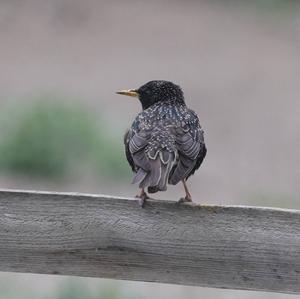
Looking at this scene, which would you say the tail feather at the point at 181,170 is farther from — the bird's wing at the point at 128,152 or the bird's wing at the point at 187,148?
the bird's wing at the point at 128,152

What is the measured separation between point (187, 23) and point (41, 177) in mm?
7485

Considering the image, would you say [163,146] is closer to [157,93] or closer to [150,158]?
[150,158]

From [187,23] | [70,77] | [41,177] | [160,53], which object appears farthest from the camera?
[187,23]

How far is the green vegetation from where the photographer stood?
37.1 ft

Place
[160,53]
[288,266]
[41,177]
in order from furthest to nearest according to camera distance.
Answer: [160,53], [41,177], [288,266]

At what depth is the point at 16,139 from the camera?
465 inches

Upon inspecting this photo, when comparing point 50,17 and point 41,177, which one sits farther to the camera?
point 50,17

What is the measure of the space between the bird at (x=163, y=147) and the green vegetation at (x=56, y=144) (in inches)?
245

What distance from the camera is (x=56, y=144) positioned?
11883 millimetres

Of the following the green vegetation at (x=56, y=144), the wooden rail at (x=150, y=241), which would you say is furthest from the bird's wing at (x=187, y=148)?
the green vegetation at (x=56, y=144)

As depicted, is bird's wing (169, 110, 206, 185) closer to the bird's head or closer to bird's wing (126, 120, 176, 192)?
bird's wing (126, 120, 176, 192)

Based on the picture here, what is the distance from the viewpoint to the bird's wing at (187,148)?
4250 mm

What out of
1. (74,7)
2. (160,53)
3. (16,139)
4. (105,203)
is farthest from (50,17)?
→ (105,203)

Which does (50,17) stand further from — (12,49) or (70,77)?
(70,77)
